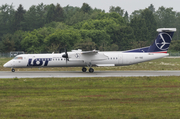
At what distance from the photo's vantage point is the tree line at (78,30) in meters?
73.4

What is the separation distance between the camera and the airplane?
95.0 ft

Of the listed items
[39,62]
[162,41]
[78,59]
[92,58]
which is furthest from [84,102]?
[162,41]

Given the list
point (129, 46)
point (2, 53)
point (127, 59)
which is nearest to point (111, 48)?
point (129, 46)

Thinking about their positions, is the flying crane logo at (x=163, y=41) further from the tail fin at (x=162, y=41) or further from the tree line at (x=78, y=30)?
the tree line at (x=78, y=30)

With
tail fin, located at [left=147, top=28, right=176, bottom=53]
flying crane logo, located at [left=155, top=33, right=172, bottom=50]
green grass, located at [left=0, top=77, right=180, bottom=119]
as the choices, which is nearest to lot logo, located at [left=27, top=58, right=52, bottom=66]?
green grass, located at [left=0, top=77, right=180, bottom=119]

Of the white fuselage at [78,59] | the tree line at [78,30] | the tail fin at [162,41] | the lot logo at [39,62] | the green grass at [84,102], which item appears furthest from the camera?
Result: the tree line at [78,30]

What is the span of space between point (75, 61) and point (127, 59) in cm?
618

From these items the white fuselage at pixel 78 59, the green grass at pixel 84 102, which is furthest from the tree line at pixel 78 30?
the green grass at pixel 84 102

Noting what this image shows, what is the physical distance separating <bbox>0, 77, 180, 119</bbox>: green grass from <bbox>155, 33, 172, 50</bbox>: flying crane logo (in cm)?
1154

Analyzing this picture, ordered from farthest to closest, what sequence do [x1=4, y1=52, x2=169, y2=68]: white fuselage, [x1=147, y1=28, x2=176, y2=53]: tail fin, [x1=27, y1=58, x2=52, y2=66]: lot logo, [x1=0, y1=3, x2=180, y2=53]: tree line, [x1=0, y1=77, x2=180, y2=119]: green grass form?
1. [x1=0, y1=3, x2=180, y2=53]: tree line
2. [x1=147, y1=28, x2=176, y2=53]: tail fin
3. [x1=4, y1=52, x2=169, y2=68]: white fuselage
4. [x1=27, y1=58, x2=52, y2=66]: lot logo
5. [x1=0, y1=77, x2=180, y2=119]: green grass

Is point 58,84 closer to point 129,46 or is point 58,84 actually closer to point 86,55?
point 86,55

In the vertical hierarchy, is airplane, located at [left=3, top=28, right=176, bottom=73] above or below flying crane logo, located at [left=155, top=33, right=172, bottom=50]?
below

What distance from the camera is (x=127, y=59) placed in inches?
1161

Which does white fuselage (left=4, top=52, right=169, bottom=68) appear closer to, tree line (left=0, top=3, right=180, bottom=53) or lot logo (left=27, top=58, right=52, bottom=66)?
lot logo (left=27, top=58, right=52, bottom=66)
